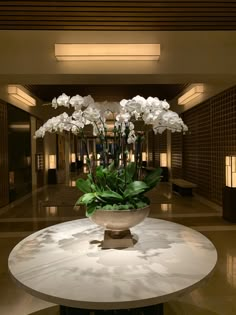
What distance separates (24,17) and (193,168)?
682cm

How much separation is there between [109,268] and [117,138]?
0.76 meters

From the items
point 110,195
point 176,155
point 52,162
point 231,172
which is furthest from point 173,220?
point 52,162

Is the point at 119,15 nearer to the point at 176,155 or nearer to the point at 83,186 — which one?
the point at 83,186

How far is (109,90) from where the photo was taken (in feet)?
32.9

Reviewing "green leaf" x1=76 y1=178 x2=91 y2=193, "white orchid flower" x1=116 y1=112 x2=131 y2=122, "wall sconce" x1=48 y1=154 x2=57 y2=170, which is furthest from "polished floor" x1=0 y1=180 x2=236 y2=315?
"wall sconce" x1=48 y1=154 x2=57 y2=170

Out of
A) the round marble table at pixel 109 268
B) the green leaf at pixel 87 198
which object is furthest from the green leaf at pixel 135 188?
the round marble table at pixel 109 268

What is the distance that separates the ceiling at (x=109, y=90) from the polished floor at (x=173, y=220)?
11.1 feet

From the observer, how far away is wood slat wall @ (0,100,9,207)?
7465 mm

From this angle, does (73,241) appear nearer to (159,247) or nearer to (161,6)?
(159,247)

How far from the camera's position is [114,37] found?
4.79 metres

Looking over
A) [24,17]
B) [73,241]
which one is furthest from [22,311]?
[24,17]

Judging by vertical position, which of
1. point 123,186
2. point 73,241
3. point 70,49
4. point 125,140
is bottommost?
point 73,241

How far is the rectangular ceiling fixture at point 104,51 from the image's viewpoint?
472 centimetres

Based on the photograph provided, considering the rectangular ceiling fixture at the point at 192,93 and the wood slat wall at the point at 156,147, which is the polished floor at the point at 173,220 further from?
the wood slat wall at the point at 156,147
